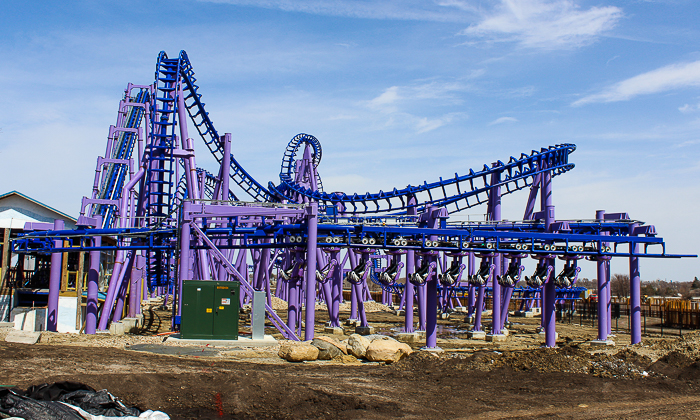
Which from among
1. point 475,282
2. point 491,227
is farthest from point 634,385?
point 491,227

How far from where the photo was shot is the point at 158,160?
24828mm

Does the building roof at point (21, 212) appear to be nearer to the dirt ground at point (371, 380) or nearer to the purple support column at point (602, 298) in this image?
the dirt ground at point (371, 380)

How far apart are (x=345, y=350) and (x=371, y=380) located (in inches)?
153

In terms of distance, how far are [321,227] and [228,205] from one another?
132 inches

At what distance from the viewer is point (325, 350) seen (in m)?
16.3

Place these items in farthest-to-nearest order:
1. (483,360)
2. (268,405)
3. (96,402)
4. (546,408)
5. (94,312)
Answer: (94,312) → (483,360) → (546,408) → (268,405) → (96,402)

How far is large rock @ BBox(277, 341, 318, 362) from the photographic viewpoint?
15.6 m

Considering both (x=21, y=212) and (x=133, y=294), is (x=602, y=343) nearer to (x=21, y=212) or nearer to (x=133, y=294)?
(x=133, y=294)

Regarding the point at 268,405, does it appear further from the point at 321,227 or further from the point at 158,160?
the point at 158,160

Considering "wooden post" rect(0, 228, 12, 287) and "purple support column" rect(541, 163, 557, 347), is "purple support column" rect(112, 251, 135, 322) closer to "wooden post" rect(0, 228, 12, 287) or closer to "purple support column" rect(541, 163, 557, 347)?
"wooden post" rect(0, 228, 12, 287)

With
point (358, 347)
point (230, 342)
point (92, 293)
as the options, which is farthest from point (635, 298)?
point (92, 293)

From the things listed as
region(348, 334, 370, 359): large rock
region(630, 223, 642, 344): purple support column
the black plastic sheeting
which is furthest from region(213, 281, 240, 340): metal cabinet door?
region(630, 223, 642, 344): purple support column

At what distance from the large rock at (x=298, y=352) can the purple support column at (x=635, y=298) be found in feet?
41.4

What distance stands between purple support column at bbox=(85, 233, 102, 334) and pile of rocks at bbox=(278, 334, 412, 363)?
936 cm
